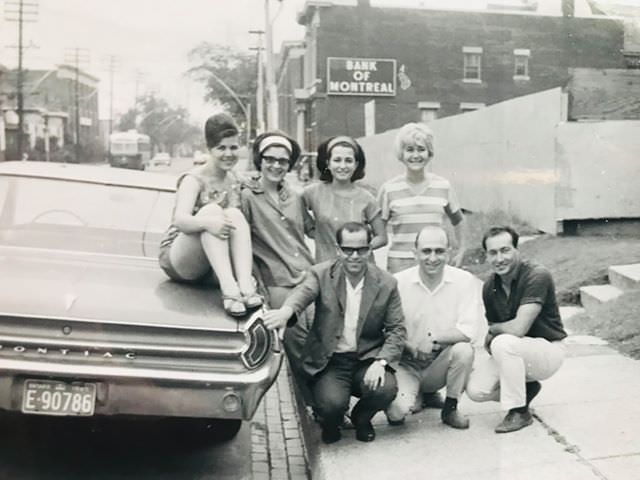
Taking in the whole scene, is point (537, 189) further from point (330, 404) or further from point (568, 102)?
point (330, 404)

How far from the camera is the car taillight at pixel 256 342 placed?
12.6 ft

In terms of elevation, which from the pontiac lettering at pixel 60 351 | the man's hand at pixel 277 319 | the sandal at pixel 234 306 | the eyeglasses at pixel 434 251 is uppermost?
the eyeglasses at pixel 434 251

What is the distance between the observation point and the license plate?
3.64 meters

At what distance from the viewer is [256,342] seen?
3898 millimetres

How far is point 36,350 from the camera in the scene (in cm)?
368

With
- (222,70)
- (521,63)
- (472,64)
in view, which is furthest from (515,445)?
(222,70)

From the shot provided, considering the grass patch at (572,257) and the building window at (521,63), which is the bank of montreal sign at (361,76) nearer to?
the building window at (521,63)

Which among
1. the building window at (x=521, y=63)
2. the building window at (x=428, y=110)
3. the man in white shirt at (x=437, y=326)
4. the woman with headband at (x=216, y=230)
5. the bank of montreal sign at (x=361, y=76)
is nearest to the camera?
the woman with headband at (x=216, y=230)

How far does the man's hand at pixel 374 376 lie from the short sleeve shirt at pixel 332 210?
0.85 meters

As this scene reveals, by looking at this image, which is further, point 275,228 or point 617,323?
point 617,323

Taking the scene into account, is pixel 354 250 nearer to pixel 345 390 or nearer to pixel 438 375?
pixel 345 390

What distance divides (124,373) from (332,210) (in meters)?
1.68

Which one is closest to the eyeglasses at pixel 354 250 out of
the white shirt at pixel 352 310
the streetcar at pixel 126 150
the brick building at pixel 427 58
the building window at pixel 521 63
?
the white shirt at pixel 352 310

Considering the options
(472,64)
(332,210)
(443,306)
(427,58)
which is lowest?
(443,306)
